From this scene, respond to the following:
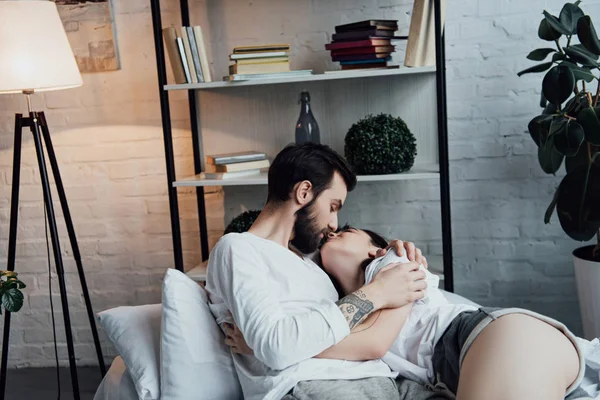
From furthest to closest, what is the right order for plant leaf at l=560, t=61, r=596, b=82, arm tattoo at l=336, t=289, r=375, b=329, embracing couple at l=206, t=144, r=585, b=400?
1. plant leaf at l=560, t=61, r=596, b=82
2. arm tattoo at l=336, t=289, r=375, b=329
3. embracing couple at l=206, t=144, r=585, b=400

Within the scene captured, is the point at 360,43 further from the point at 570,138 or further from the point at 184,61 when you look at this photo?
the point at 570,138

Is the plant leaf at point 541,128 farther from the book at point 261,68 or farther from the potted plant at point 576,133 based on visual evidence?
the book at point 261,68

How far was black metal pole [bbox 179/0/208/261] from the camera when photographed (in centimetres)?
309

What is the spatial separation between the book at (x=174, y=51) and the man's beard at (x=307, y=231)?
3.68 feet

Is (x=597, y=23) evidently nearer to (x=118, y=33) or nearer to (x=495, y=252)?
(x=495, y=252)

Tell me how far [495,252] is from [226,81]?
1.41m

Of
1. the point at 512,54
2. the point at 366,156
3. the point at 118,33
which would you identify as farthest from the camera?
the point at 118,33

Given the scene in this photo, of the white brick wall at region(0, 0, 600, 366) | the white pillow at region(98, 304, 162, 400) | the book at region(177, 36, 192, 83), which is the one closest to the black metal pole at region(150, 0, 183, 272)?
the book at region(177, 36, 192, 83)

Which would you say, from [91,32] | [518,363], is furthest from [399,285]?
[91,32]

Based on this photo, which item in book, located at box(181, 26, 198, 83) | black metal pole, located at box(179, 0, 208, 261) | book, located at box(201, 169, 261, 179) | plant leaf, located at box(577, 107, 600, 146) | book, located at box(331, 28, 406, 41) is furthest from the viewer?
black metal pole, located at box(179, 0, 208, 261)

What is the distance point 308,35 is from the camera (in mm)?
3066

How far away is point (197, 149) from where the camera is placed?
125 inches

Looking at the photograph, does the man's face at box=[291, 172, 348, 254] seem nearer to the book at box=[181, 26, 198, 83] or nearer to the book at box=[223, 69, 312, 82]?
the book at box=[223, 69, 312, 82]

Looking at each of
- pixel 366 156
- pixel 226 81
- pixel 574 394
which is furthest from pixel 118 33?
pixel 574 394
